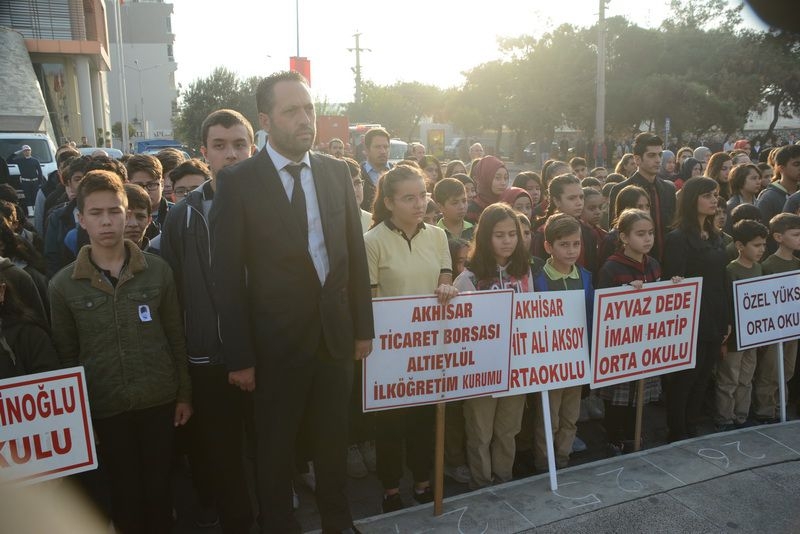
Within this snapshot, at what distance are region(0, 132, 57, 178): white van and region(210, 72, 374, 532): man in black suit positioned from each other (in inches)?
524

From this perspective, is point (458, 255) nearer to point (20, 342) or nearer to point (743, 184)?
point (20, 342)

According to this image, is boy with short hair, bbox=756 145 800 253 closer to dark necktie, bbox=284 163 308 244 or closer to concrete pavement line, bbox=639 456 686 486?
concrete pavement line, bbox=639 456 686 486

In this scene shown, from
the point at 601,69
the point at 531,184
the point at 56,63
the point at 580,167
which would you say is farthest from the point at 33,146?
the point at 56,63

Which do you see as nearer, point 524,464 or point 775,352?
point 524,464

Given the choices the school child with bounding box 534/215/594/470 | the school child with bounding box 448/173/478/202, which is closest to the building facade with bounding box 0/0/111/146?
the school child with bounding box 448/173/478/202

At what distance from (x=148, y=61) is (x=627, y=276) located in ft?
284

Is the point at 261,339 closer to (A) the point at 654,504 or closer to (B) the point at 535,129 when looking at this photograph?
(A) the point at 654,504

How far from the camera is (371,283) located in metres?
3.87

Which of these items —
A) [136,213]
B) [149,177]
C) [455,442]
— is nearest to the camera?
[136,213]

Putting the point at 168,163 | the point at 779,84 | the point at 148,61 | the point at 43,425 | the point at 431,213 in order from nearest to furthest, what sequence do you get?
1. the point at 43,425
2. the point at 431,213
3. the point at 168,163
4. the point at 779,84
5. the point at 148,61

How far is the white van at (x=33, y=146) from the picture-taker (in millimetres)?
14727

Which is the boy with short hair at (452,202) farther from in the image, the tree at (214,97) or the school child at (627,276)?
the tree at (214,97)

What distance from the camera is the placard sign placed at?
484cm

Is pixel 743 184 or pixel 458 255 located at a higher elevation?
pixel 743 184
